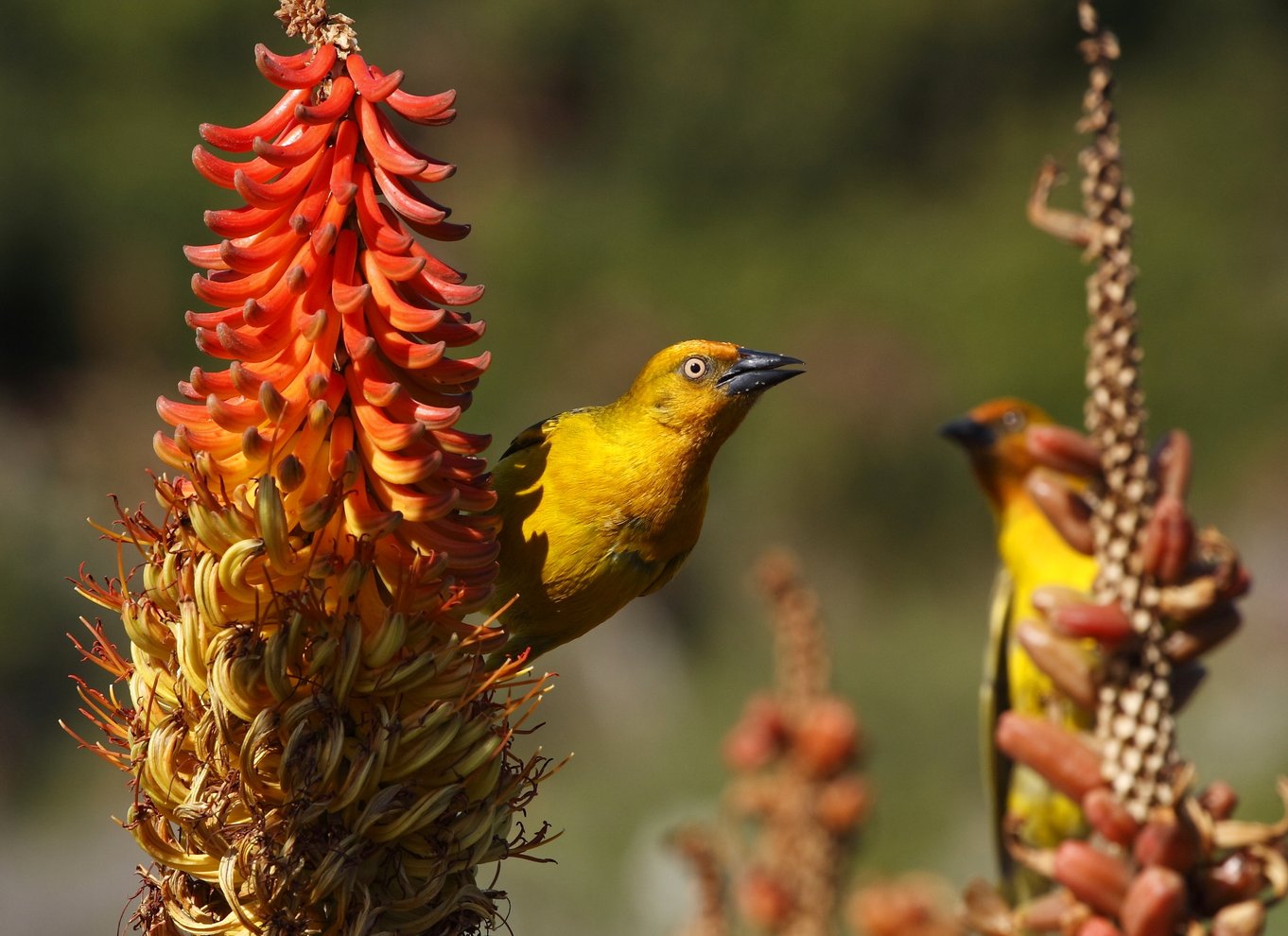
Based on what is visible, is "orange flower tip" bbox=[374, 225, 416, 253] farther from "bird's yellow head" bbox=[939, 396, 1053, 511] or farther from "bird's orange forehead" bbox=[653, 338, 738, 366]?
"bird's yellow head" bbox=[939, 396, 1053, 511]

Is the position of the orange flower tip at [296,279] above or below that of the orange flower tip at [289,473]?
above

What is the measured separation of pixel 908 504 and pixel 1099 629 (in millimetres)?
18081

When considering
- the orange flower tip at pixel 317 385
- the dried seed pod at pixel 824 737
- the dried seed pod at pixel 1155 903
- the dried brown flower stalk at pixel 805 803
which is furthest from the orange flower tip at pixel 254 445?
the dried seed pod at pixel 824 737

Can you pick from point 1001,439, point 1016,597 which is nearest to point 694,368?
point 1016,597

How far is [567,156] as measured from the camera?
28609 millimetres

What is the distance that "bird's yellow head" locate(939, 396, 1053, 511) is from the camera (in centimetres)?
779

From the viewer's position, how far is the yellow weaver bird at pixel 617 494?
4516mm

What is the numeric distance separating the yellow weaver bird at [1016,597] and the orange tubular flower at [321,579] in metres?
3.45

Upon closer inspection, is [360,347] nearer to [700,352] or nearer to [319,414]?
[319,414]

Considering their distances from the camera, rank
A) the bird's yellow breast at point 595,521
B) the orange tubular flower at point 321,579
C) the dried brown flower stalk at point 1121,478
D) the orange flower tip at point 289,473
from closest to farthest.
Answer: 1. the orange tubular flower at point 321,579
2. the orange flower tip at point 289,473
3. the dried brown flower stalk at point 1121,478
4. the bird's yellow breast at point 595,521

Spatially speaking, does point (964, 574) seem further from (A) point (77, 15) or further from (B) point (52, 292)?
(A) point (77, 15)

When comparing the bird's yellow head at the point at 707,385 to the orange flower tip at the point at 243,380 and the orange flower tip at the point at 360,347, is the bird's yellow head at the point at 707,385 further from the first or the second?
the orange flower tip at the point at 243,380

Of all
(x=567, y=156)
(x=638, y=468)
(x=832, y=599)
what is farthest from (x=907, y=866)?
(x=567, y=156)

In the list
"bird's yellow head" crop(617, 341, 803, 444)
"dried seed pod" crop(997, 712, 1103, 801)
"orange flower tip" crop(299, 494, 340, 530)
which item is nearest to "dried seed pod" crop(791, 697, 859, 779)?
"bird's yellow head" crop(617, 341, 803, 444)
